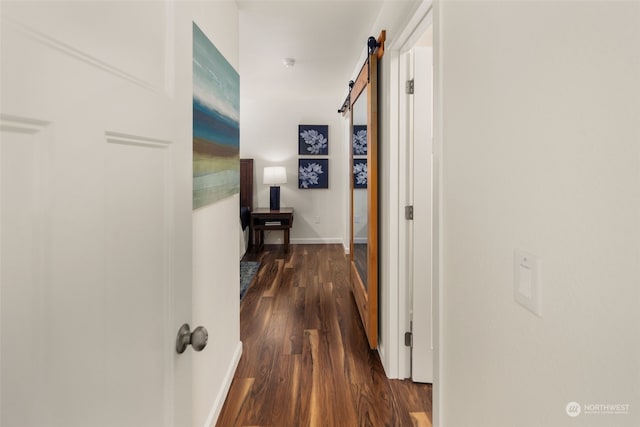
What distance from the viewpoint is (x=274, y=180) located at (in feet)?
18.1

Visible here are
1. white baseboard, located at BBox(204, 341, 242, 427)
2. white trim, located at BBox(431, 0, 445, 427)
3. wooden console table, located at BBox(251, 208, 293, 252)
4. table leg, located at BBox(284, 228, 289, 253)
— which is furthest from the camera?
table leg, located at BBox(284, 228, 289, 253)

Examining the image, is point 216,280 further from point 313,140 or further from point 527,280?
point 313,140

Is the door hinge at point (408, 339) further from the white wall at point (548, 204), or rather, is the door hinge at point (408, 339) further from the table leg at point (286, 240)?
the table leg at point (286, 240)

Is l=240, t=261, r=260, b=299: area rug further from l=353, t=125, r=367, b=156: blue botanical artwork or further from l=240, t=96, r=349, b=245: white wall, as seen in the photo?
l=353, t=125, r=367, b=156: blue botanical artwork

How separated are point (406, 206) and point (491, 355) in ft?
3.97

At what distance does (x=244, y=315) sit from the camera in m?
2.99

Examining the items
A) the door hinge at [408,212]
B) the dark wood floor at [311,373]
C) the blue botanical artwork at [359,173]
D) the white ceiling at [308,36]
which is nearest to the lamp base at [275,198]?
the white ceiling at [308,36]

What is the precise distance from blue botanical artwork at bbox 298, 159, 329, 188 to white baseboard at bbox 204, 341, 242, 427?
3.93 m

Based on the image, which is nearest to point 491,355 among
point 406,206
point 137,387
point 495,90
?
point 495,90

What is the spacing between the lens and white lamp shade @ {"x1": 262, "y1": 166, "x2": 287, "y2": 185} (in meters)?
5.50

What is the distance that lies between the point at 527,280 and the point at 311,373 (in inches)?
67.6

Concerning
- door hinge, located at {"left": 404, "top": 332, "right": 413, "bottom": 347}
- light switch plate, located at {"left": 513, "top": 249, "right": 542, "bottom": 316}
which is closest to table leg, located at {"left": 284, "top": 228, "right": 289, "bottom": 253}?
door hinge, located at {"left": 404, "top": 332, "right": 413, "bottom": 347}

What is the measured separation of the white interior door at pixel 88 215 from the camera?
36 centimetres

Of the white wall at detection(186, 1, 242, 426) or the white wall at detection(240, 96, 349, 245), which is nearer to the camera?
the white wall at detection(186, 1, 242, 426)
